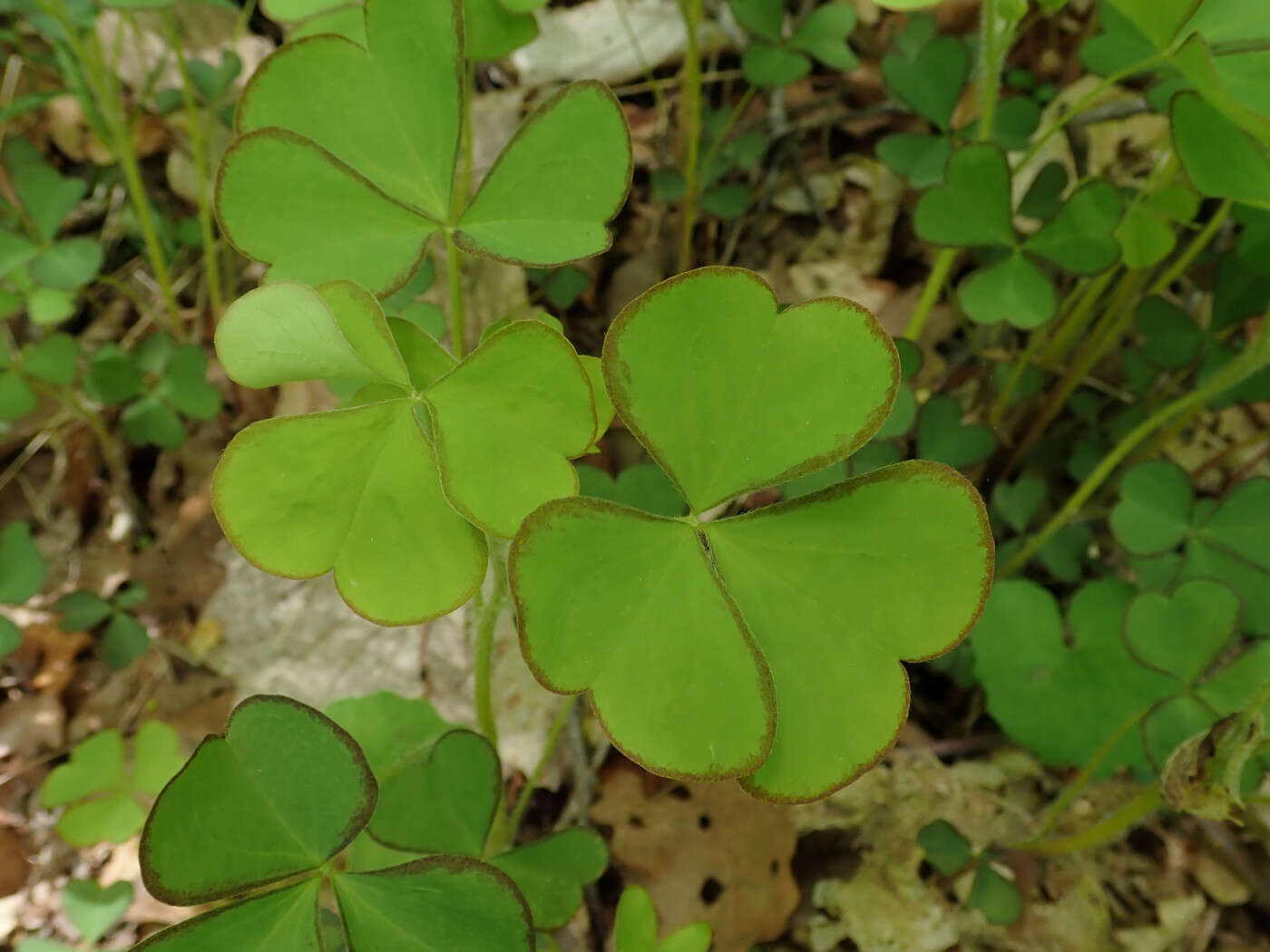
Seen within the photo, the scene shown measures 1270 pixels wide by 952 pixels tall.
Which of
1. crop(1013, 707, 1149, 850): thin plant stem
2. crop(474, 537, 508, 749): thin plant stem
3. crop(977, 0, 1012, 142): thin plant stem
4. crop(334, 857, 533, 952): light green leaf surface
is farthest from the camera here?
crop(1013, 707, 1149, 850): thin plant stem

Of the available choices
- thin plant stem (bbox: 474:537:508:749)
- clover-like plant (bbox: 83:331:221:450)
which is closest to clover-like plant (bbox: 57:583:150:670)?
clover-like plant (bbox: 83:331:221:450)

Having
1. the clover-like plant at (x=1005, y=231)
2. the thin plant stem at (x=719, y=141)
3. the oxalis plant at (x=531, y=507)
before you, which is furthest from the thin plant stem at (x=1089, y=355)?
the oxalis plant at (x=531, y=507)

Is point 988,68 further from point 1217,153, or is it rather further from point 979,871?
point 979,871

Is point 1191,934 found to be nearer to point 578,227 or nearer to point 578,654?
point 578,654

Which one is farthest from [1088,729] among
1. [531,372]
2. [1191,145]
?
[531,372]

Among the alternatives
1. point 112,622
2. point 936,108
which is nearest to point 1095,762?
point 936,108

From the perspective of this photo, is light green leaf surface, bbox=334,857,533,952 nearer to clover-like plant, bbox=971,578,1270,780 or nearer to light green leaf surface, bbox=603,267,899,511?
light green leaf surface, bbox=603,267,899,511

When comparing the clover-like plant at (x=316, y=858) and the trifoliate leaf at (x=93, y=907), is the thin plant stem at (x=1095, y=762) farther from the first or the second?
the trifoliate leaf at (x=93, y=907)
